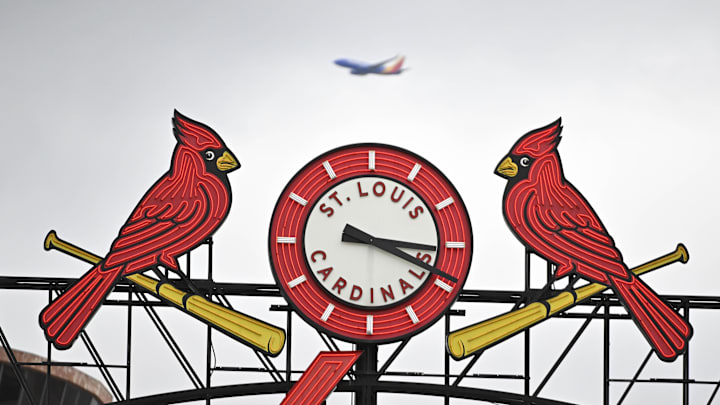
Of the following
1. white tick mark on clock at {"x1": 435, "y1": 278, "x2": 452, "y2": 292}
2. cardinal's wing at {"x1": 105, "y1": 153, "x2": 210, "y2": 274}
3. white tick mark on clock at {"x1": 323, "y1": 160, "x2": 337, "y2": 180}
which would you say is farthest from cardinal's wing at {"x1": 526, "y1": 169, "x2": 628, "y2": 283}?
cardinal's wing at {"x1": 105, "y1": 153, "x2": 210, "y2": 274}

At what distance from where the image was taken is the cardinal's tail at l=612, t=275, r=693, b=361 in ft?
63.1

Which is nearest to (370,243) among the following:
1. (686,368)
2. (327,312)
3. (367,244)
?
(367,244)

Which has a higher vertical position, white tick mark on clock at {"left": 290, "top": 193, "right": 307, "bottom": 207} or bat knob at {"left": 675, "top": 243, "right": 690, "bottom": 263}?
white tick mark on clock at {"left": 290, "top": 193, "right": 307, "bottom": 207}

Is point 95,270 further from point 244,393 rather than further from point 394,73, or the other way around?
point 394,73

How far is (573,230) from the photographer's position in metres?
19.5

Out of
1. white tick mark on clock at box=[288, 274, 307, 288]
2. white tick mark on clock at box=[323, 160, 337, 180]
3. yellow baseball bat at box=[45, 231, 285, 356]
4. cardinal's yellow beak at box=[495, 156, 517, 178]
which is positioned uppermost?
cardinal's yellow beak at box=[495, 156, 517, 178]

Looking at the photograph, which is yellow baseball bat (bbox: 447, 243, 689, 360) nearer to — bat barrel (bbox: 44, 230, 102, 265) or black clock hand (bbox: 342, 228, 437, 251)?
black clock hand (bbox: 342, 228, 437, 251)

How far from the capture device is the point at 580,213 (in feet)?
64.5

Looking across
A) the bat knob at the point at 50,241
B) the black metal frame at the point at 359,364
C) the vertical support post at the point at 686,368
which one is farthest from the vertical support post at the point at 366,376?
the bat knob at the point at 50,241

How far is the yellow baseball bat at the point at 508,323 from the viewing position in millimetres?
18578

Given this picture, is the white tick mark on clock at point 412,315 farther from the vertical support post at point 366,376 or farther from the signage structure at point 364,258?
the vertical support post at point 366,376

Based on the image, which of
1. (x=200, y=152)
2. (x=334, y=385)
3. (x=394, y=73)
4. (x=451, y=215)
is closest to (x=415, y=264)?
(x=451, y=215)

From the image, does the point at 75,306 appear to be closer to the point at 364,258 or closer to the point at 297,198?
the point at 297,198

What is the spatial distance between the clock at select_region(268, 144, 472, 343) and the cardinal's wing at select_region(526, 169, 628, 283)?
1130 millimetres
